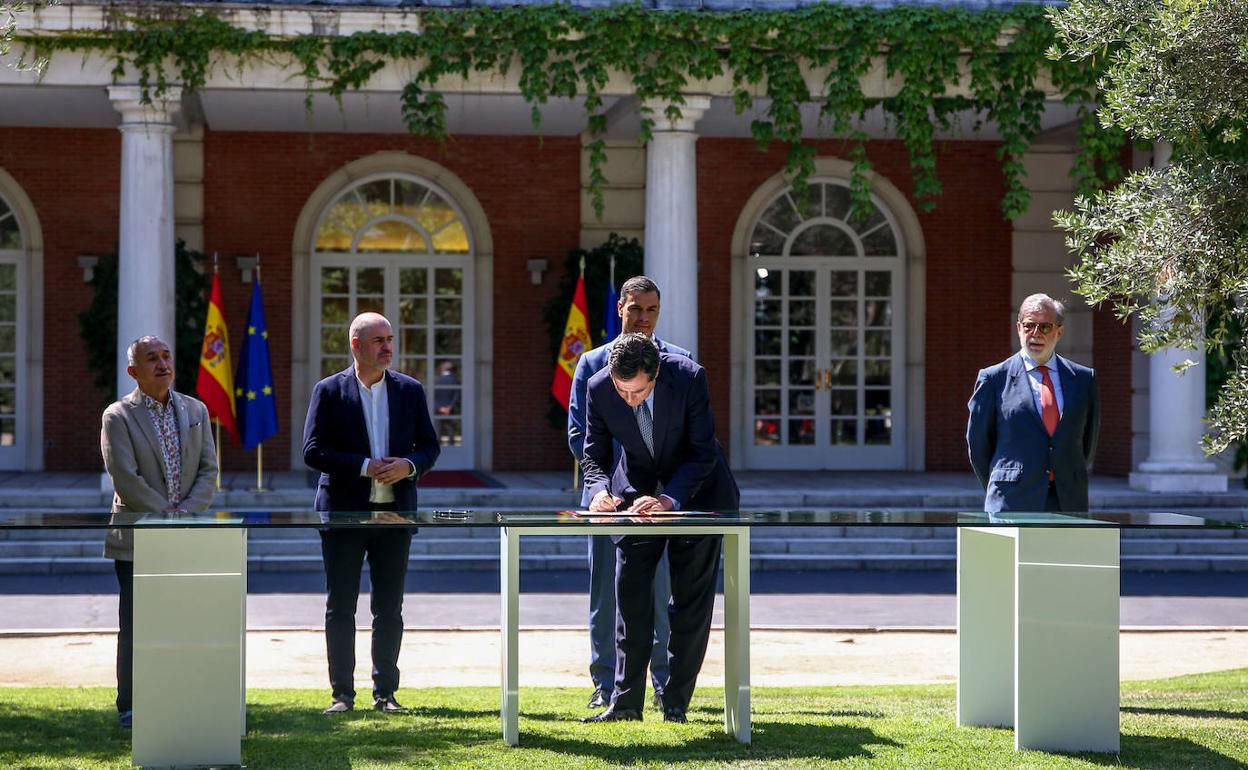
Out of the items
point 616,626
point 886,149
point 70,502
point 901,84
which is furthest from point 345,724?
point 886,149

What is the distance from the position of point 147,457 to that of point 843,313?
39.4ft

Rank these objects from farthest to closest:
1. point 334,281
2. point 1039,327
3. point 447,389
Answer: point 447,389 < point 334,281 < point 1039,327

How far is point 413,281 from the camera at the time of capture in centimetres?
1670

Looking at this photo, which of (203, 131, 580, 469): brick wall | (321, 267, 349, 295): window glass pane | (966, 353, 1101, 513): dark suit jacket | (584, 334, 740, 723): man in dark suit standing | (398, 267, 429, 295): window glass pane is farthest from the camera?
(398, 267, 429, 295): window glass pane

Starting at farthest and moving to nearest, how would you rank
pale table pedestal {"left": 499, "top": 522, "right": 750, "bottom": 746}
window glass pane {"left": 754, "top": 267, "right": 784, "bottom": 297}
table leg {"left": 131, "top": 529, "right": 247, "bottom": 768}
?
1. window glass pane {"left": 754, "top": 267, "right": 784, "bottom": 297}
2. pale table pedestal {"left": 499, "top": 522, "right": 750, "bottom": 746}
3. table leg {"left": 131, "top": 529, "right": 247, "bottom": 768}

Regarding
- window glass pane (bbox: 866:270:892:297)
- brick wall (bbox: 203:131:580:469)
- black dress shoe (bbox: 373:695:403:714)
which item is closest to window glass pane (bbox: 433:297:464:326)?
brick wall (bbox: 203:131:580:469)

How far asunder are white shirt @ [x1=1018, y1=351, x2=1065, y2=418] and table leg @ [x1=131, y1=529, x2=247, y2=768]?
10.6 ft

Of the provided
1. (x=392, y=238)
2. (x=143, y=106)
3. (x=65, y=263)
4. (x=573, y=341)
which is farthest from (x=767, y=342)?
(x=65, y=263)

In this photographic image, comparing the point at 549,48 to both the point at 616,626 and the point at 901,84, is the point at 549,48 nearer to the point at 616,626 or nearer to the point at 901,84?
the point at 901,84

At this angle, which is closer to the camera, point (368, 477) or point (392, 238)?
point (368, 477)

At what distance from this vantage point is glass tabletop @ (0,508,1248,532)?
5.03 m

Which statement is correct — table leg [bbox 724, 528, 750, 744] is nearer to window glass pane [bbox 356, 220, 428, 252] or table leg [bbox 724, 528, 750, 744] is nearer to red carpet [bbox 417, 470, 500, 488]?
red carpet [bbox 417, 470, 500, 488]

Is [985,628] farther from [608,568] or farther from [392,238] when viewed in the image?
[392,238]

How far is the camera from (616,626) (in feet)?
19.1
